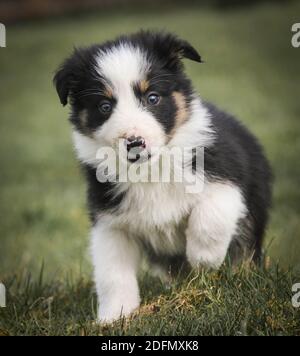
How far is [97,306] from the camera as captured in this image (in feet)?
13.4

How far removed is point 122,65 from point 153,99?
23 cm

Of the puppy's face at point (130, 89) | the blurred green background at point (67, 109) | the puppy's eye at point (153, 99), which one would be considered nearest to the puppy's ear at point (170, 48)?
the puppy's face at point (130, 89)

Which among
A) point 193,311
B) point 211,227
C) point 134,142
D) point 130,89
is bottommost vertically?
point 193,311

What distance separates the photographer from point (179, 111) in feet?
12.8

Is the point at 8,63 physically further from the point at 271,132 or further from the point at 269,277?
the point at 269,277

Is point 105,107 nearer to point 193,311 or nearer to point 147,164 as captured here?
point 147,164

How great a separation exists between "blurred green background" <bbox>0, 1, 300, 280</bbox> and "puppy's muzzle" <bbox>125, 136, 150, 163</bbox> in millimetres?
1241

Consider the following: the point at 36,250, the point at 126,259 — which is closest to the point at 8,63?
the point at 36,250

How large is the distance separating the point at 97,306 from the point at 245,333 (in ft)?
3.56

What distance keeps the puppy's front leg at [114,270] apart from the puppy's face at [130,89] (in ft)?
1.86

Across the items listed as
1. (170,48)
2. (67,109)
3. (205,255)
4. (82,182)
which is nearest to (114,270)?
(205,255)

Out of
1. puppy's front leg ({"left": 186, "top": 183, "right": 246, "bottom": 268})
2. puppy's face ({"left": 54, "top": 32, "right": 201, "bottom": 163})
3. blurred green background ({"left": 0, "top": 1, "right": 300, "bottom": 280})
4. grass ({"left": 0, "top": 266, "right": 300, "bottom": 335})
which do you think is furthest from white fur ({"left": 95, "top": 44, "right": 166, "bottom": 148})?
blurred green background ({"left": 0, "top": 1, "right": 300, "bottom": 280})

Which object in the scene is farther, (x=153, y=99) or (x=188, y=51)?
(x=188, y=51)

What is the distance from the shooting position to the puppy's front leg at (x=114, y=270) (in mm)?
3928
